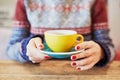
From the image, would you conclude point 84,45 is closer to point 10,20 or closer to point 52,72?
point 52,72

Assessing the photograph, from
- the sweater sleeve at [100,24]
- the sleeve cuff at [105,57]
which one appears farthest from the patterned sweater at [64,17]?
the sleeve cuff at [105,57]

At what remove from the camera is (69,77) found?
28.0 inches

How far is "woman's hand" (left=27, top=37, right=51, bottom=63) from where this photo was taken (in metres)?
0.73

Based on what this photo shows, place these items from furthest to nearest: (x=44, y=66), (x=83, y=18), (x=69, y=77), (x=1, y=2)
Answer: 1. (x=1, y=2)
2. (x=83, y=18)
3. (x=44, y=66)
4. (x=69, y=77)

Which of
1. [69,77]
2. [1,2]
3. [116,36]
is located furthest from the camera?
[1,2]

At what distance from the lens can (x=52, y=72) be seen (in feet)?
2.47

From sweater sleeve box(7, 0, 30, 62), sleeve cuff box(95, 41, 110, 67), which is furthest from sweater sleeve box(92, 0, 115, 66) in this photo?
sweater sleeve box(7, 0, 30, 62)

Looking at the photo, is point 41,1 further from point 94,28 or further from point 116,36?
point 116,36

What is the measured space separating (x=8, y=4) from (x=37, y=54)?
107 centimetres

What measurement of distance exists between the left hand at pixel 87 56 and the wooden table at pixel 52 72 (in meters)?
0.02

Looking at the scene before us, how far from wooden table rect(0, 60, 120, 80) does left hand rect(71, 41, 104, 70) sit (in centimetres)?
2

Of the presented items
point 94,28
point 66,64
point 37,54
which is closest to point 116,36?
point 94,28

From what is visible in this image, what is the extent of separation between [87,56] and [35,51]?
15 cm

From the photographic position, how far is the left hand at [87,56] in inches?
27.8
